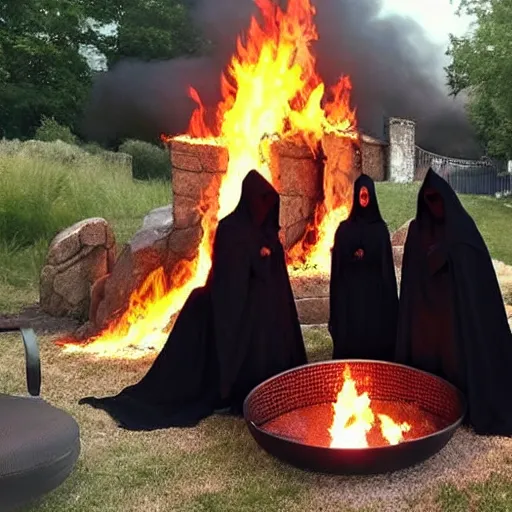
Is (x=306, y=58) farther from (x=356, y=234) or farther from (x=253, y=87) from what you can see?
(x=356, y=234)

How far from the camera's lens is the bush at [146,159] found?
1583 cm

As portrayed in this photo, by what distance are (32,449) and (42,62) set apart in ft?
66.8

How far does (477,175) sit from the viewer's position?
1966cm

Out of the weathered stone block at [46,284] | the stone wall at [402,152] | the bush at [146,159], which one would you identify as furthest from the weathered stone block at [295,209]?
the bush at [146,159]

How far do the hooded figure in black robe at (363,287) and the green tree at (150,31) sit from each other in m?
12.2

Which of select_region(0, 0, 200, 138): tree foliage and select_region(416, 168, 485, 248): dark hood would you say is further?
select_region(0, 0, 200, 138): tree foliage

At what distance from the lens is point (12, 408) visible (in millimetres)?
3426

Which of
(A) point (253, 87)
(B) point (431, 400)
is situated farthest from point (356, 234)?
(A) point (253, 87)

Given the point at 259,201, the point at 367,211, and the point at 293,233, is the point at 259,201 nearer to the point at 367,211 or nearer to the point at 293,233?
the point at 367,211

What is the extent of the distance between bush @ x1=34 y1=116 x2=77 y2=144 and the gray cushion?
15789mm

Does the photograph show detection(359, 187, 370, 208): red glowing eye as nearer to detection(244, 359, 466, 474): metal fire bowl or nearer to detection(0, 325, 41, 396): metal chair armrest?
detection(244, 359, 466, 474): metal fire bowl

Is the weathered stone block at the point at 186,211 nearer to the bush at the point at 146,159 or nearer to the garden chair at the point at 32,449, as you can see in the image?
the garden chair at the point at 32,449

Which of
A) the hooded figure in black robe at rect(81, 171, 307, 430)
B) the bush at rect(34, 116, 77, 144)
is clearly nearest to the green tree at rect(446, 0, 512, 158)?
the bush at rect(34, 116, 77, 144)

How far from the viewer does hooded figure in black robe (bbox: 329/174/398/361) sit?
4875 millimetres
